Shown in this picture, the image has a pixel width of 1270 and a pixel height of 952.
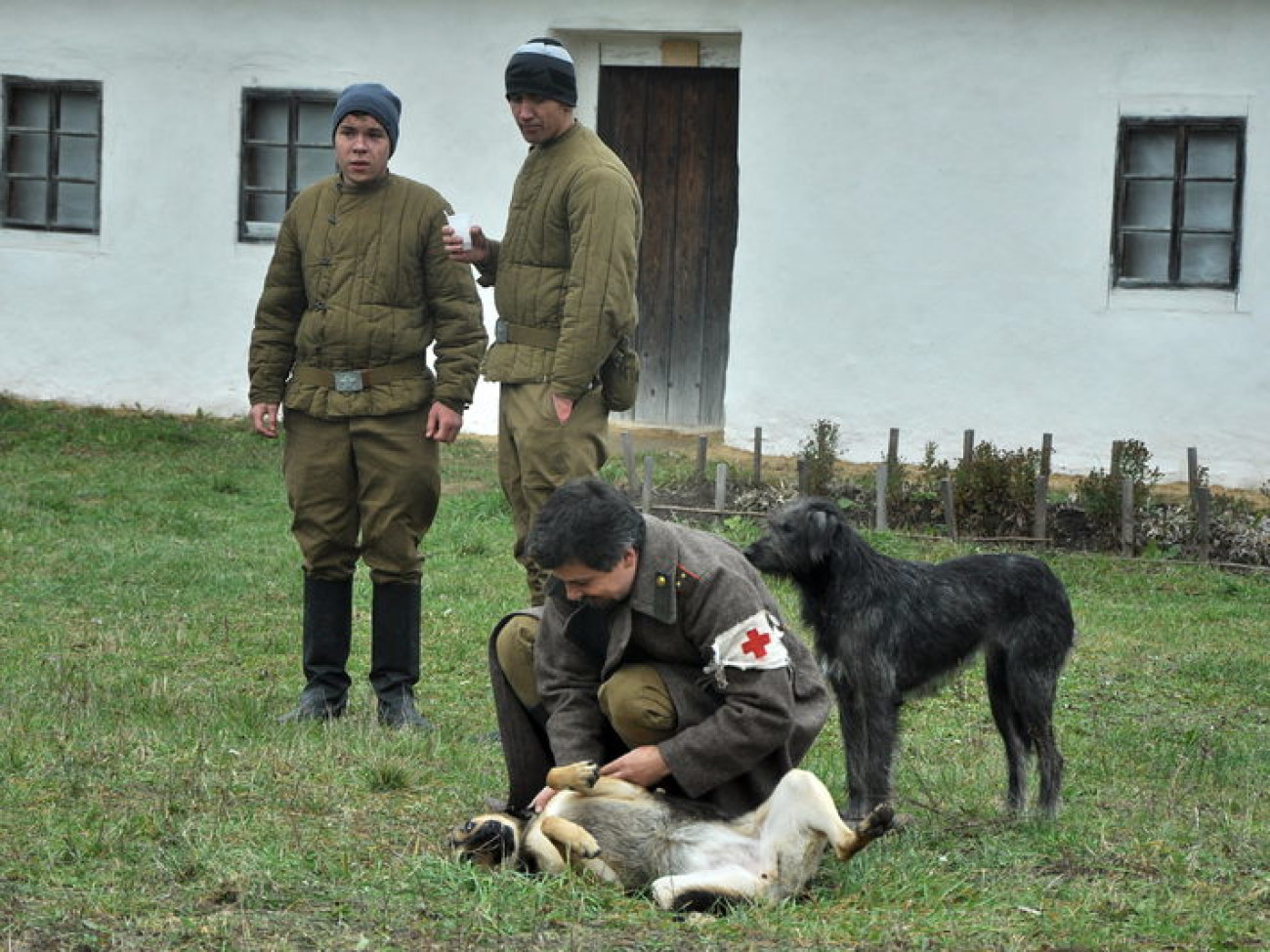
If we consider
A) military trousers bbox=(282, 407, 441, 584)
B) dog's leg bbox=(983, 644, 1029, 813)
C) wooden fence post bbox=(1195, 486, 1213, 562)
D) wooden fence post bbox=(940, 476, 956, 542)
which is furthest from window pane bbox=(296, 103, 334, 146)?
dog's leg bbox=(983, 644, 1029, 813)

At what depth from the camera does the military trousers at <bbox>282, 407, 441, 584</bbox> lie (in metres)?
6.71

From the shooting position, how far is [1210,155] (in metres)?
14.1

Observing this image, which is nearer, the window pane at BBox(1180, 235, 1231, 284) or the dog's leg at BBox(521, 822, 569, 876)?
the dog's leg at BBox(521, 822, 569, 876)

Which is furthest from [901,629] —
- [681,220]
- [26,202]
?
[26,202]

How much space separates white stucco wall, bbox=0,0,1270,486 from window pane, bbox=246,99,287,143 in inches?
7.5

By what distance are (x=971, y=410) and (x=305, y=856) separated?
10211 mm

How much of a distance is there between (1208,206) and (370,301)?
934 cm

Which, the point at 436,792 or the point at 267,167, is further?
the point at 267,167

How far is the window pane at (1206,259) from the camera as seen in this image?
1414 cm

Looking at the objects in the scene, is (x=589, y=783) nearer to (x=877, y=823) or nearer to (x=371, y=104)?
(x=877, y=823)

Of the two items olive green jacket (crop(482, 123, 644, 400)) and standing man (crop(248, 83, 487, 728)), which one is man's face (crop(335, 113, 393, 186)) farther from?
olive green jacket (crop(482, 123, 644, 400))

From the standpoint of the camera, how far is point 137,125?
622 inches

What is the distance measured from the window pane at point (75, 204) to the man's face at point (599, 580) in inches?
499

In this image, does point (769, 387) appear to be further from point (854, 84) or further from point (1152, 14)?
point (1152, 14)
